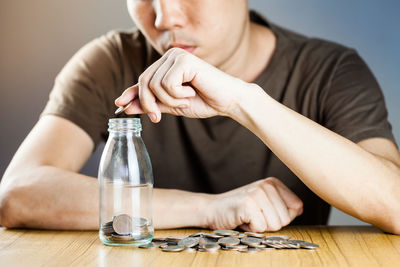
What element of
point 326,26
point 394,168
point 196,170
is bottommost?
point 196,170

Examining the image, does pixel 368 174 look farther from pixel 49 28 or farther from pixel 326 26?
pixel 49 28

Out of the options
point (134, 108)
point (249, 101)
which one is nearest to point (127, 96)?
point (134, 108)

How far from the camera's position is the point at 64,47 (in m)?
2.89

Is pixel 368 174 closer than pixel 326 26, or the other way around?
pixel 368 174

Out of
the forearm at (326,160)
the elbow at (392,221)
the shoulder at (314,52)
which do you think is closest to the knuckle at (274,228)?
the forearm at (326,160)

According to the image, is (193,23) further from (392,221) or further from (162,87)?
(392,221)

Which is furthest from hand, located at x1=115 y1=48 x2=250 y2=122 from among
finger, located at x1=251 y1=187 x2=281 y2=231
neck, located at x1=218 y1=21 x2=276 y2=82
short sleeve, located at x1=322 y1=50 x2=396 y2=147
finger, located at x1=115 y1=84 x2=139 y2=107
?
neck, located at x1=218 y1=21 x2=276 y2=82

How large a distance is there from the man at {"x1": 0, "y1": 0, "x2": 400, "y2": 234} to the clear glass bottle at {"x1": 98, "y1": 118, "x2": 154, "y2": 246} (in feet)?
0.29

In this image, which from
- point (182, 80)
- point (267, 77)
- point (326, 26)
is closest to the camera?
point (182, 80)

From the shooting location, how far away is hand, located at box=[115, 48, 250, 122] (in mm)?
1200

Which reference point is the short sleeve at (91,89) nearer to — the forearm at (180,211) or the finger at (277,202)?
the forearm at (180,211)

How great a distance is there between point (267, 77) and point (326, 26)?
1.02 meters

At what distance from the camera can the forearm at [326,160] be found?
1.27 meters

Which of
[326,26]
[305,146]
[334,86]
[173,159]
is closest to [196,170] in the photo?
[173,159]
